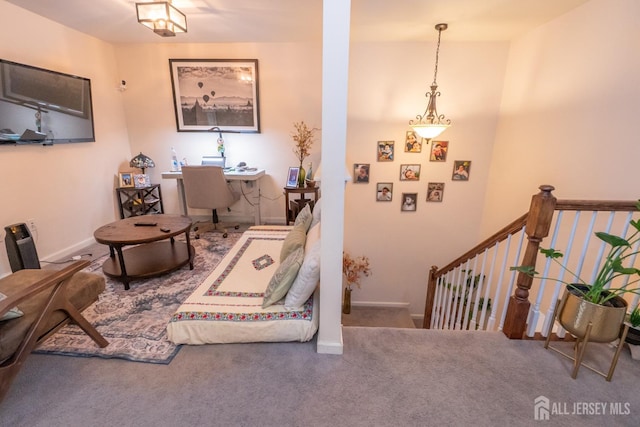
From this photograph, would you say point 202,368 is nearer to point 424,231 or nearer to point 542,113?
point 424,231

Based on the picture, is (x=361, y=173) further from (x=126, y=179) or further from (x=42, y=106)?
(x=42, y=106)

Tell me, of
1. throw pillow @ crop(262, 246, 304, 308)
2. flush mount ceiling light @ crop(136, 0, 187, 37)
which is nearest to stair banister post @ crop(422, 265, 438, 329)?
throw pillow @ crop(262, 246, 304, 308)

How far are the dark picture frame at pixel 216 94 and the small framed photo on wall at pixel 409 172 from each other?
2105mm

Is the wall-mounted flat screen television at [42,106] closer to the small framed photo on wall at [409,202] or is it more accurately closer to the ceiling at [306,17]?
the ceiling at [306,17]

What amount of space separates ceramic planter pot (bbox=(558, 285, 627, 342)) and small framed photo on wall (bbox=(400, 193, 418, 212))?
99.1 inches

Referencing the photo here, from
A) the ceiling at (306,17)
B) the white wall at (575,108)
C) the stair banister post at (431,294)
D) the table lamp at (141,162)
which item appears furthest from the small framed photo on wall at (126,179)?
the white wall at (575,108)

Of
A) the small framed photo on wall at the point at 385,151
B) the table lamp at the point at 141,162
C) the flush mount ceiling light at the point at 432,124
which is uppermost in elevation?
the flush mount ceiling light at the point at 432,124

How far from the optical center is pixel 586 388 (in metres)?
1.56

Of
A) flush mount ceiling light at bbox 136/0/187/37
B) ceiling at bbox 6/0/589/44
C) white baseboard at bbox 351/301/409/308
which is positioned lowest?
white baseboard at bbox 351/301/409/308

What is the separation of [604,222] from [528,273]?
104 centimetres

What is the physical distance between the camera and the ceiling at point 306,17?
8.53 ft

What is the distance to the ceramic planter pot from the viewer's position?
4.91 ft

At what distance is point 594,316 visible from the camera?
1519 millimetres

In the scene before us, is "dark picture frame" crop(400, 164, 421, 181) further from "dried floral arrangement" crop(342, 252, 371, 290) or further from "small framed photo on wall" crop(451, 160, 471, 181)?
"dried floral arrangement" crop(342, 252, 371, 290)
